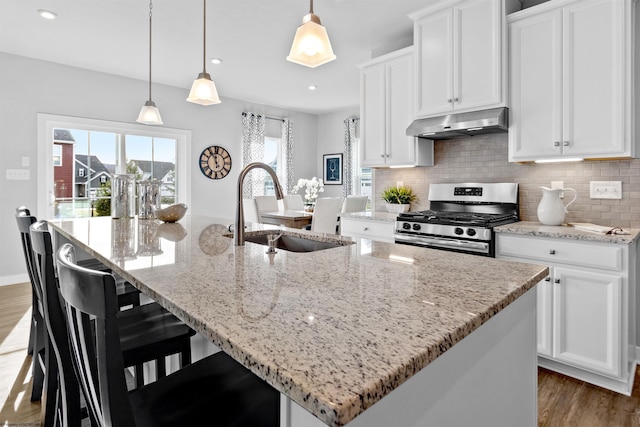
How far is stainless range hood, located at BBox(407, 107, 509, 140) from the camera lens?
257 centimetres

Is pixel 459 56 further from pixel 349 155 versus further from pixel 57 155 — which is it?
pixel 57 155

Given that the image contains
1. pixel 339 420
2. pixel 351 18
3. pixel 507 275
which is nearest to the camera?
pixel 339 420

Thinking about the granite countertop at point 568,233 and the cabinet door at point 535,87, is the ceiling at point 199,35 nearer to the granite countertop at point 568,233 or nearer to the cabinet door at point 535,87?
the cabinet door at point 535,87

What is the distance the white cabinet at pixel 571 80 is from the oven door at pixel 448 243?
0.70 meters

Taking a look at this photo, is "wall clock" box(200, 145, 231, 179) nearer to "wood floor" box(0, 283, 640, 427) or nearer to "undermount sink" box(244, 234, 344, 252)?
"wood floor" box(0, 283, 640, 427)

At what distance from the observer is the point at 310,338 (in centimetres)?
60

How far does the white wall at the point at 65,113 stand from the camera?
163 inches

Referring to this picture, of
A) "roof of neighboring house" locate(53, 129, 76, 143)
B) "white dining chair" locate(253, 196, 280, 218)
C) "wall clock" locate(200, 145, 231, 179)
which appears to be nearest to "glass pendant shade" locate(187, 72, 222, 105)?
"white dining chair" locate(253, 196, 280, 218)

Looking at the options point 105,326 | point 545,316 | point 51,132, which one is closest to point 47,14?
point 51,132

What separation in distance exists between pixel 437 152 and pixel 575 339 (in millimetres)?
1812

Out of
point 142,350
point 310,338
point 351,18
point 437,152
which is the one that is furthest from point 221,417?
point 351,18

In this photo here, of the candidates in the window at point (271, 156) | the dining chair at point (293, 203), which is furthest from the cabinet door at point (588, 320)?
the window at point (271, 156)

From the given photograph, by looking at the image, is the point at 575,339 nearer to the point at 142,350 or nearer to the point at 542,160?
the point at 542,160

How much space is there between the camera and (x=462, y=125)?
8.91 feet
